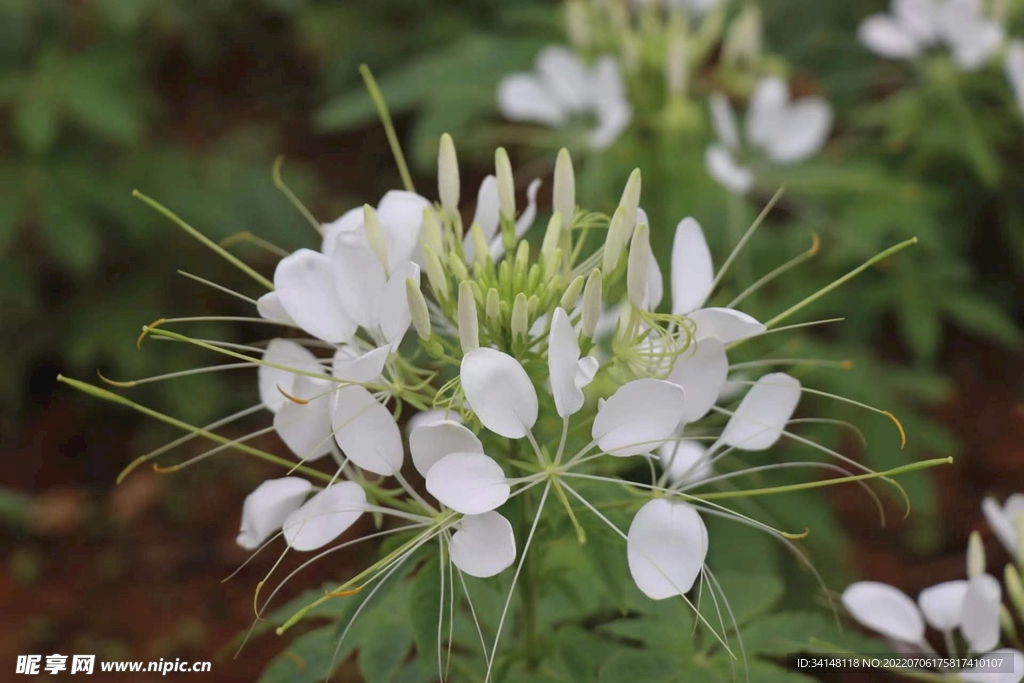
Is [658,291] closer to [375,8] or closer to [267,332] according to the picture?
[267,332]

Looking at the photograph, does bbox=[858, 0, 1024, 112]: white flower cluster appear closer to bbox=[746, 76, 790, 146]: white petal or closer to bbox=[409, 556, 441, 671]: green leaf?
bbox=[746, 76, 790, 146]: white petal

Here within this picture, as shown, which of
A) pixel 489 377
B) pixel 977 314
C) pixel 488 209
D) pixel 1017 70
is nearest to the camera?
pixel 489 377

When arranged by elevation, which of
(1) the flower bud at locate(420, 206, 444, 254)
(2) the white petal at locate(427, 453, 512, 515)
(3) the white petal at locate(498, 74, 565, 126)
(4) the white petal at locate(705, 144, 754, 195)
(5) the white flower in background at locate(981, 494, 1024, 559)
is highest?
(1) the flower bud at locate(420, 206, 444, 254)

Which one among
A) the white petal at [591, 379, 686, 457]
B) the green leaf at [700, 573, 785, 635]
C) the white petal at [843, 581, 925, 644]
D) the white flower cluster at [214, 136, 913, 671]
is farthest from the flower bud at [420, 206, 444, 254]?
the white petal at [843, 581, 925, 644]

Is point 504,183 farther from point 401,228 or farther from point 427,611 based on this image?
point 427,611

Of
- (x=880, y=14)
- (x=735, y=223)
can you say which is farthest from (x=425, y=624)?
(x=880, y=14)

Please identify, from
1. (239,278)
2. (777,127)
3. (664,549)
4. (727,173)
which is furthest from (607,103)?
(239,278)

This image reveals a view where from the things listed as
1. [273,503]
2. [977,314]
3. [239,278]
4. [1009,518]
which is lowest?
[239,278]
